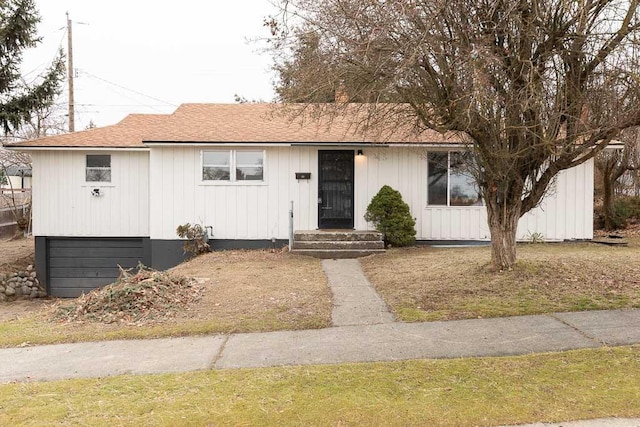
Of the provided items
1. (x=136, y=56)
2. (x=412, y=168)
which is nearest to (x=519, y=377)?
(x=412, y=168)

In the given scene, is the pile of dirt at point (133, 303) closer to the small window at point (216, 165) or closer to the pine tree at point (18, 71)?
the small window at point (216, 165)

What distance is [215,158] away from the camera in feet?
41.4

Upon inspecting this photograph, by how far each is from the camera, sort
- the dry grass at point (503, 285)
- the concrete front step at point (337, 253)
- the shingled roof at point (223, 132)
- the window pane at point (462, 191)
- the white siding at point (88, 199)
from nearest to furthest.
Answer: the dry grass at point (503, 285) → the concrete front step at point (337, 253) → the shingled roof at point (223, 132) → the window pane at point (462, 191) → the white siding at point (88, 199)

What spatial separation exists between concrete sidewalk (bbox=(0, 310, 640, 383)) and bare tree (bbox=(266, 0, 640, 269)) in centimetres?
241

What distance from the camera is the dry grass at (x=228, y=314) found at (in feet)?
18.6

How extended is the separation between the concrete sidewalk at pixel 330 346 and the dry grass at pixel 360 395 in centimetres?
29

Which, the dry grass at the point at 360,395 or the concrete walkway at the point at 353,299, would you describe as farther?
the concrete walkway at the point at 353,299

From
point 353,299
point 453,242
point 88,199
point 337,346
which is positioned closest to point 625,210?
point 453,242

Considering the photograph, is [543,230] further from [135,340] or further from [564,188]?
[135,340]

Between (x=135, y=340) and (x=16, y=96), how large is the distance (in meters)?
12.8

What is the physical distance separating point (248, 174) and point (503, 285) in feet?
25.3

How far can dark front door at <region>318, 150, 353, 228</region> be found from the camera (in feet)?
42.2

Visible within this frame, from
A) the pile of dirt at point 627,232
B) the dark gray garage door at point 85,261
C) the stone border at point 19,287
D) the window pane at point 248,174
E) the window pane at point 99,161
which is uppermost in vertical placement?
the window pane at point 99,161

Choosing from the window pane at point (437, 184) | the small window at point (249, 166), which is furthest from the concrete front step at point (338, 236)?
the small window at point (249, 166)
